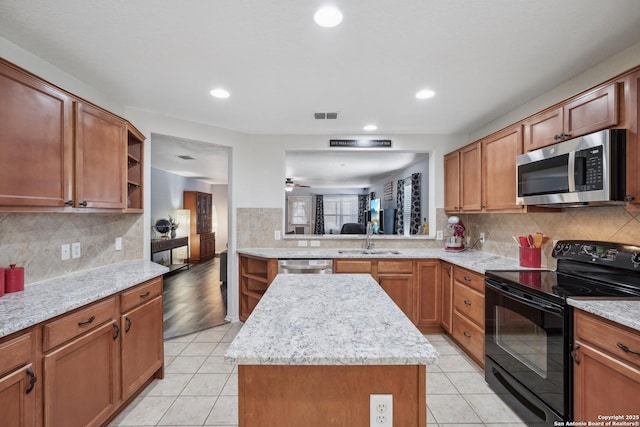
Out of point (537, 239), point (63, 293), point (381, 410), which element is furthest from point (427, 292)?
point (63, 293)

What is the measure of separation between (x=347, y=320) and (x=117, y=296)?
1.54 meters

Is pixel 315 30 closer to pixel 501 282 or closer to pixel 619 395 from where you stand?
pixel 501 282

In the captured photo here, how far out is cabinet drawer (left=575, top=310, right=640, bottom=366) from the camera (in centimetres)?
122

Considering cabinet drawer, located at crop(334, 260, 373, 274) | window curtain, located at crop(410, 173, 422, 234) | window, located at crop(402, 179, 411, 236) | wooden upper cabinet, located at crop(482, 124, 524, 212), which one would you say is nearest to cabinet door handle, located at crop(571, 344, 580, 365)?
wooden upper cabinet, located at crop(482, 124, 524, 212)

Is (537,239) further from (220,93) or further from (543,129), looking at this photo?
(220,93)

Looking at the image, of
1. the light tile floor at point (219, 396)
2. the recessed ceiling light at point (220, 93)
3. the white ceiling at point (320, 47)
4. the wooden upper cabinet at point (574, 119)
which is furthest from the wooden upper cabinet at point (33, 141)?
the wooden upper cabinet at point (574, 119)

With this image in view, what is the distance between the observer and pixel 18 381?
3.94ft

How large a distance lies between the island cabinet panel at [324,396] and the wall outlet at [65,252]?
1.98 metres

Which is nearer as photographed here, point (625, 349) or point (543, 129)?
point (625, 349)

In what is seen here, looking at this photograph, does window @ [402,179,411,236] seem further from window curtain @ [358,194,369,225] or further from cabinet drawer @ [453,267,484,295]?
window curtain @ [358,194,369,225]

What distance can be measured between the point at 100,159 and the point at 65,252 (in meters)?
0.75

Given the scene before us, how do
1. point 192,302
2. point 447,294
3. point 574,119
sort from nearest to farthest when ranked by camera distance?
point 574,119, point 447,294, point 192,302

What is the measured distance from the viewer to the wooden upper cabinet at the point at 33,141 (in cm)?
140

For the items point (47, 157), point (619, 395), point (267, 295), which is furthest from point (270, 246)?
point (619, 395)
